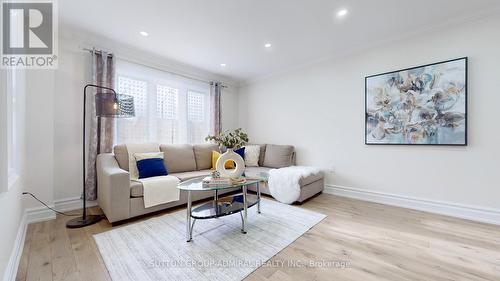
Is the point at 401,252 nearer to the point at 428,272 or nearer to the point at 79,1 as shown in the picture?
the point at 428,272

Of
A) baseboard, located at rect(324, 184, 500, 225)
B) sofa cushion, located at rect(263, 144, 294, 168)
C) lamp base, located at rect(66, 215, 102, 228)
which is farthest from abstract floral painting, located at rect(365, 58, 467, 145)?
lamp base, located at rect(66, 215, 102, 228)

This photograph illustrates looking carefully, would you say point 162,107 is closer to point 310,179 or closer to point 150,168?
point 150,168

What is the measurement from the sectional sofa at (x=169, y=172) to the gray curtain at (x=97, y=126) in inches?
7.3

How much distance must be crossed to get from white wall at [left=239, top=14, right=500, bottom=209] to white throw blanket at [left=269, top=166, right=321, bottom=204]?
0.79m

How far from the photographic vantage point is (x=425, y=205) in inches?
106

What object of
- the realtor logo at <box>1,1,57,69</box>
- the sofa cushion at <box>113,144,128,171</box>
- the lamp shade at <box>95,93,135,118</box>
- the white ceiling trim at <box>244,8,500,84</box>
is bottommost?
the sofa cushion at <box>113,144,128,171</box>

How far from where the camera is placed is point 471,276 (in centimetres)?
144

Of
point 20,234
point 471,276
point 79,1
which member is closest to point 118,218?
point 20,234

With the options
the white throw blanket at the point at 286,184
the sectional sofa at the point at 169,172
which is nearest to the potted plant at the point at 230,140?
the sectional sofa at the point at 169,172

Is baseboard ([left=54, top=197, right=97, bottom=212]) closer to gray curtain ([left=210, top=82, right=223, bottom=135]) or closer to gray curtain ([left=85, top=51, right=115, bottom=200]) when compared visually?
gray curtain ([left=85, top=51, right=115, bottom=200])

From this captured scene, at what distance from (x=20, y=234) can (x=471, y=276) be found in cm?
376

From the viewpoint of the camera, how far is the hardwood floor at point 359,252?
147 centimetres

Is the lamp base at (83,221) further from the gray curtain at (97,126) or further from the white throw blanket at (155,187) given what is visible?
the white throw blanket at (155,187)

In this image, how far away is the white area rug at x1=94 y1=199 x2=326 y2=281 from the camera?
4.90ft
